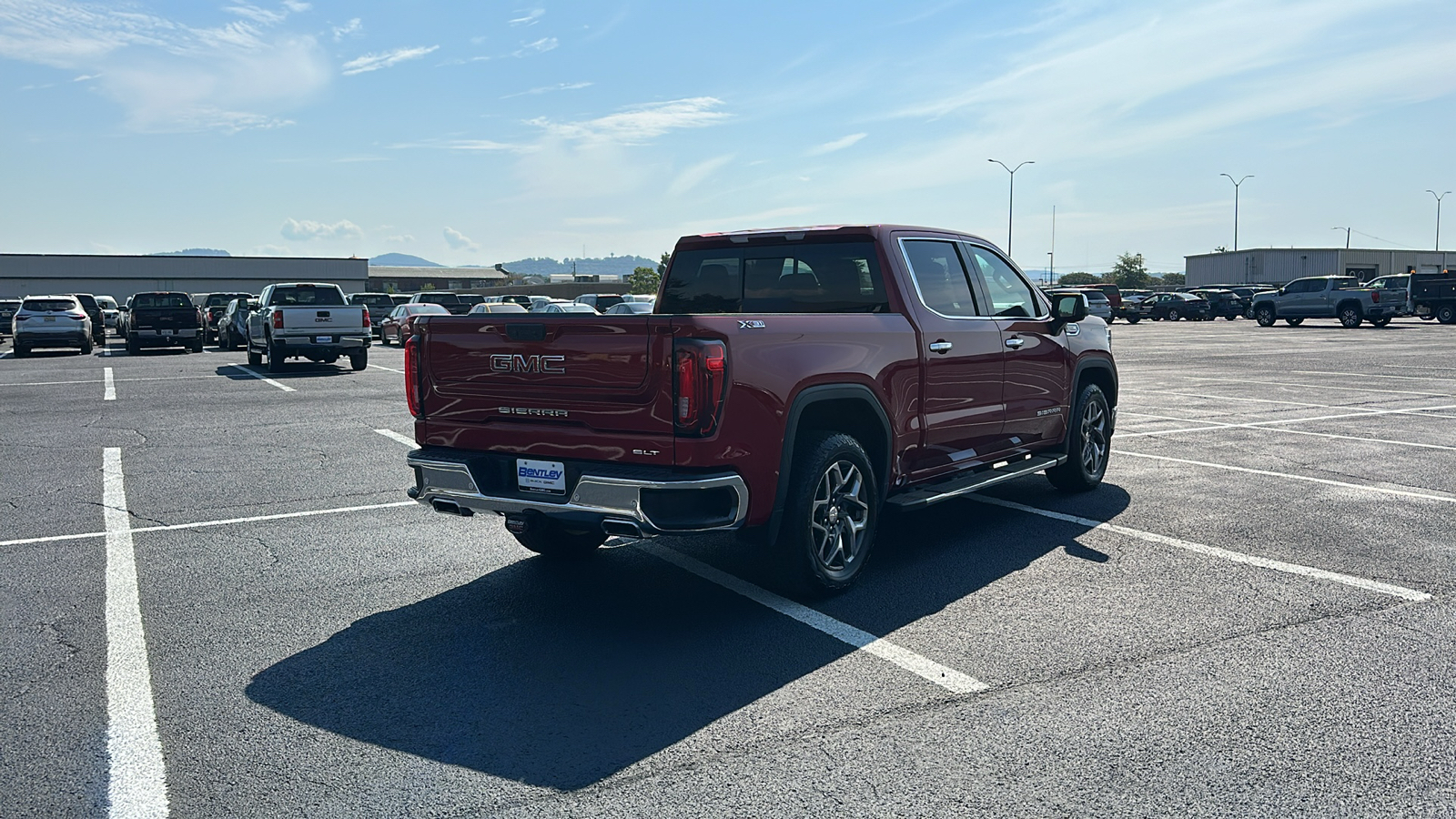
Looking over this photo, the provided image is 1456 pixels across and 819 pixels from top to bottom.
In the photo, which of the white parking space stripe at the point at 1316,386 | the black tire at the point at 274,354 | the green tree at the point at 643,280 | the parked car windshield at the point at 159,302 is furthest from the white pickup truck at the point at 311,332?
the green tree at the point at 643,280

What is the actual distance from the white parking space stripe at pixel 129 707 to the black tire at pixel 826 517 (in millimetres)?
2770

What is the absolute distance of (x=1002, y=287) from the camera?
24.7 ft

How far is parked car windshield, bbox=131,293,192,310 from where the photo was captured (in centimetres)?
2925

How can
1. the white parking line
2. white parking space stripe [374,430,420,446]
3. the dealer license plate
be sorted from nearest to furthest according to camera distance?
the dealer license plate → the white parking line → white parking space stripe [374,430,420,446]

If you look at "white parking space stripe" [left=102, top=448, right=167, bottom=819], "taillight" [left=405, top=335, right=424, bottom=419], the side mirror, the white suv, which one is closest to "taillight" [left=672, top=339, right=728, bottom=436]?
"taillight" [left=405, top=335, right=424, bottom=419]

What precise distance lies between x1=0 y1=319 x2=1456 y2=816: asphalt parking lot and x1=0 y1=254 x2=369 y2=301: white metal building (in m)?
91.6

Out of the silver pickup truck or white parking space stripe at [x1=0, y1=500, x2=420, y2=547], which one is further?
the silver pickup truck

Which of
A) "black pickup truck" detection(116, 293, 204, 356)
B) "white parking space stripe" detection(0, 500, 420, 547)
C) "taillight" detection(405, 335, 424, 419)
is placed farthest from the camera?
"black pickup truck" detection(116, 293, 204, 356)

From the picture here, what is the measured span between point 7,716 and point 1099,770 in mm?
3887

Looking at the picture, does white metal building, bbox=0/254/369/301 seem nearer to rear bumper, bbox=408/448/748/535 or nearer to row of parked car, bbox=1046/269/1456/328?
row of parked car, bbox=1046/269/1456/328

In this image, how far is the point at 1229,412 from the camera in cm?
1383

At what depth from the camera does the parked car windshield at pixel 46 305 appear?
96.3ft

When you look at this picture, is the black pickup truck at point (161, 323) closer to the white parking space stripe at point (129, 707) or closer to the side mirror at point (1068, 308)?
the white parking space stripe at point (129, 707)

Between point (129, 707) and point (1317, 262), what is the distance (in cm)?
10177
